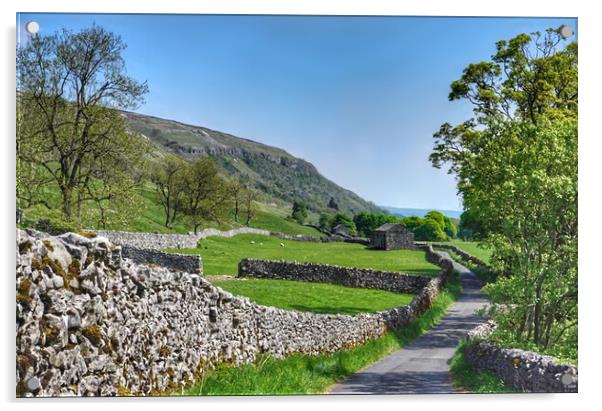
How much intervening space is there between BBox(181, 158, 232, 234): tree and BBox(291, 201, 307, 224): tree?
114 centimetres

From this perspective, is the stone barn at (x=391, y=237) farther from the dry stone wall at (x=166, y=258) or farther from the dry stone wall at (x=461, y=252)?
the dry stone wall at (x=166, y=258)

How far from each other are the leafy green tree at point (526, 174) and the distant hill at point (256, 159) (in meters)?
1.68

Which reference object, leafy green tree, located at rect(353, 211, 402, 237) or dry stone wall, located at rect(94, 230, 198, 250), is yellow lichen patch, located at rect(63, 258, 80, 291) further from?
leafy green tree, located at rect(353, 211, 402, 237)

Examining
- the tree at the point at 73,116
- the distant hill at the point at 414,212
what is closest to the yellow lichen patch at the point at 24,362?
the tree at the point at 73,116

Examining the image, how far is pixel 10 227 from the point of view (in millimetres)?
8156

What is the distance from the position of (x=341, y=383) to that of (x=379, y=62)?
4.78 meters

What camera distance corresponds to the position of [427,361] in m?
10.0

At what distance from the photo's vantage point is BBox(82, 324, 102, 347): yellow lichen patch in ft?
21.1

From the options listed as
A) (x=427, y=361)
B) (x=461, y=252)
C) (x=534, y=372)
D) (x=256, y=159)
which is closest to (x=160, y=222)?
(x=256, y=159)

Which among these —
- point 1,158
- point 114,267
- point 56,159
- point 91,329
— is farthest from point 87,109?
point 91,329

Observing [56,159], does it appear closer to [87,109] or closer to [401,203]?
[87,109]

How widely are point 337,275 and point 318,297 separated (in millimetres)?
1311

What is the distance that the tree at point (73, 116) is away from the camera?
8570mm

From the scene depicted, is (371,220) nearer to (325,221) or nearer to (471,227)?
(325,221)
